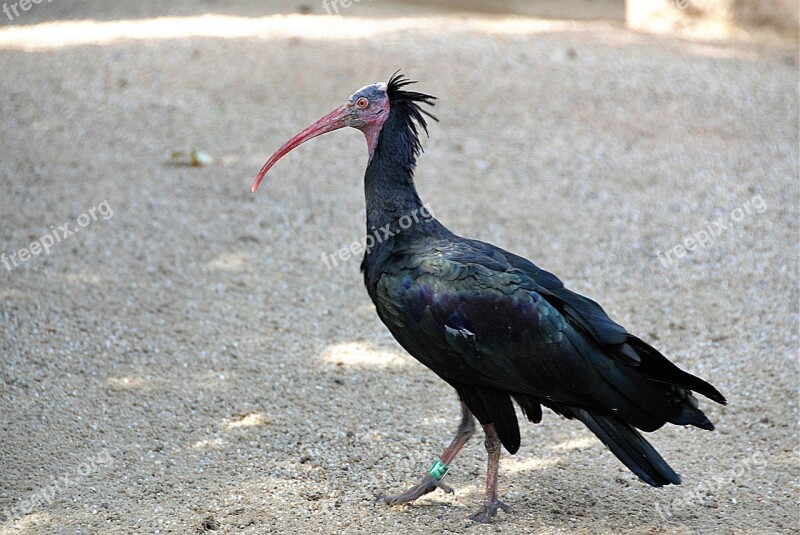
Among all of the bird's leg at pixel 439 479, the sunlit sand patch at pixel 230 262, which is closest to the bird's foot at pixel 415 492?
the bird's leg at pixel 439 479

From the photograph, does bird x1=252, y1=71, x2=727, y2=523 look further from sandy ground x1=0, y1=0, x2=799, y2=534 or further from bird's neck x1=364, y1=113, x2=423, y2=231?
sandy ground x1=0, y1=0, x2=799, y2=534

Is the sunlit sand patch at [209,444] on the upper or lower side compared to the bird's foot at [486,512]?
upper

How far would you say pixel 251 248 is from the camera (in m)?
7.08

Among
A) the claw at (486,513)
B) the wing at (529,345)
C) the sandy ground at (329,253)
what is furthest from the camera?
the sandy ground at (329,253)

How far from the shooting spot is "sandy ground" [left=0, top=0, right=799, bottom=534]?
464 centimetres

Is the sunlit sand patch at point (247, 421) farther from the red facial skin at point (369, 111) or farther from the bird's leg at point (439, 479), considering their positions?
the red facial skin at point (369, 111)

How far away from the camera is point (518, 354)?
4.18 meters

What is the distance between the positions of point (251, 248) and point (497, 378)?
3293 millimetres

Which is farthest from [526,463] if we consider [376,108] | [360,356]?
[376,108]

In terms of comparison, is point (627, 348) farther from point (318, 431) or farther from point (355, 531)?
point (318, 431)

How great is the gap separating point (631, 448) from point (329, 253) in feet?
11.3

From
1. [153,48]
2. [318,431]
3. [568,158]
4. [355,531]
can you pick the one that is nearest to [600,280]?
[568,158]

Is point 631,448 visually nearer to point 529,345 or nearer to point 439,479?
point 529,345

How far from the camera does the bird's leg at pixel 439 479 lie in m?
4.48
